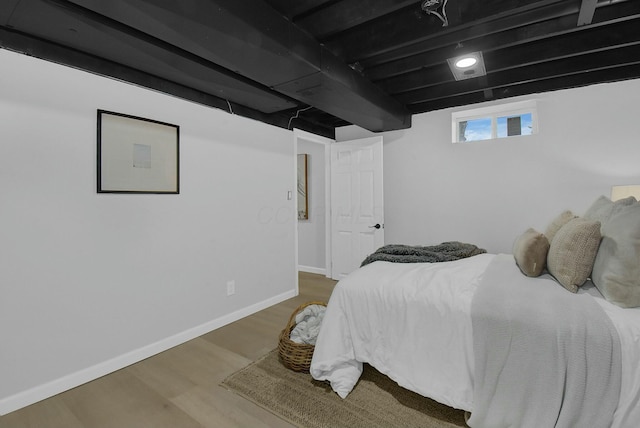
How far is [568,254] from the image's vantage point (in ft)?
5.43

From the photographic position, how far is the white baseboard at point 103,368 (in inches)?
71.1

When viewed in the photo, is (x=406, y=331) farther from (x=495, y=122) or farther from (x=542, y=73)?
(x=495, y=122)

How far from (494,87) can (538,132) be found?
2.21 feet

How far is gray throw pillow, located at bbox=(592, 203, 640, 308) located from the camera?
55.6 inches

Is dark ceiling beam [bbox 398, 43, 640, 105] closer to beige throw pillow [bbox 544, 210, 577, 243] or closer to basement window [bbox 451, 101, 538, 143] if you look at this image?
basement window [bbox 451, 101, 538, 143]

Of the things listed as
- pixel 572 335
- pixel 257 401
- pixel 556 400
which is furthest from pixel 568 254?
pixel 257 401

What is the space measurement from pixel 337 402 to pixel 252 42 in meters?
2.17

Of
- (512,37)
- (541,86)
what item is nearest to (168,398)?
(512,37)

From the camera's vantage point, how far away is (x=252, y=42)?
177 cm

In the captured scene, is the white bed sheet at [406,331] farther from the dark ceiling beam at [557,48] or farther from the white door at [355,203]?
the white door at [355,203]

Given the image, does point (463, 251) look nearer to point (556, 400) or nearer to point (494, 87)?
point (556, 400)

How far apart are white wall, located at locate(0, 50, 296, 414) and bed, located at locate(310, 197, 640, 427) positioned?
145 centimetres

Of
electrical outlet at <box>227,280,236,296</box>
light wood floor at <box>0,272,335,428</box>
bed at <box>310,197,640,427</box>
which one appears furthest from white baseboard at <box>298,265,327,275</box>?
bed at <box>310,197,640,427</box>

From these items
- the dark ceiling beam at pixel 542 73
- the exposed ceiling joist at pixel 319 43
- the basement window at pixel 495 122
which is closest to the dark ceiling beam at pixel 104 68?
the exposed ceiling joist at pixel 319 43
